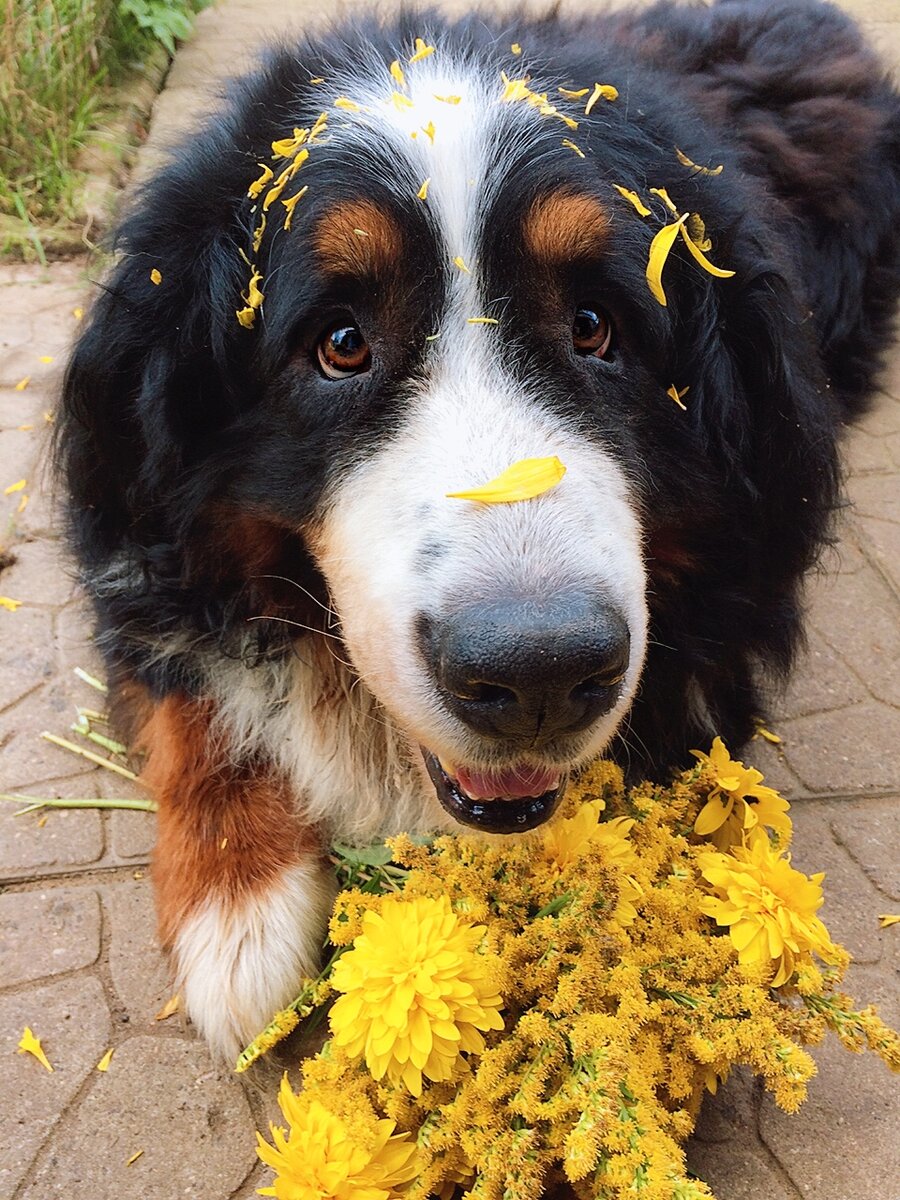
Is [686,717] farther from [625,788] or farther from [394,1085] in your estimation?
[394,1085]

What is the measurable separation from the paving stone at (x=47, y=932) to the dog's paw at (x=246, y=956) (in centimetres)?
23

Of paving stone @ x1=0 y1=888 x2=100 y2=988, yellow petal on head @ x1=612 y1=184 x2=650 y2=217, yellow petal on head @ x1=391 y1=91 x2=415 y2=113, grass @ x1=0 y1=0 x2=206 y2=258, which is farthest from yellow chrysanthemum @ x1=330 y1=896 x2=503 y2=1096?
grass @ x1=0 y1=0 x2=206 y2=258

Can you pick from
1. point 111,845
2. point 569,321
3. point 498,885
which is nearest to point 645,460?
point 569,321

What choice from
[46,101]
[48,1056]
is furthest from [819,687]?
[46,101]

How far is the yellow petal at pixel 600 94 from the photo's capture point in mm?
2076

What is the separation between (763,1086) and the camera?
1977mm

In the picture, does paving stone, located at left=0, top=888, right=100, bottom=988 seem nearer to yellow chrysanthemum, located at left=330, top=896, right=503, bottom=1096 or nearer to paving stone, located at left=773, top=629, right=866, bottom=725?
yellow chrysanthemum, located at left=330, top=896, right=503, bottom=1096

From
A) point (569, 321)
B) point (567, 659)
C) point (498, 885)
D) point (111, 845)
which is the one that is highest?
point (569, 321)

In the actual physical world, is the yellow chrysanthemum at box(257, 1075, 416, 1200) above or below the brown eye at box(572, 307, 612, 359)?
below

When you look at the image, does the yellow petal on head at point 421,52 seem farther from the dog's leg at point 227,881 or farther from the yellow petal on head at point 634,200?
the dog's leg at point 227,881

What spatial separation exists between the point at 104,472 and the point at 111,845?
855mm

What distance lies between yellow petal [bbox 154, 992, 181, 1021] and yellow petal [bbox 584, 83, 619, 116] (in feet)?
6.19

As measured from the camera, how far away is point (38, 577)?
3.25 meters

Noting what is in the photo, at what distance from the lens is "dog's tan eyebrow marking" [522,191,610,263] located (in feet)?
6.07
